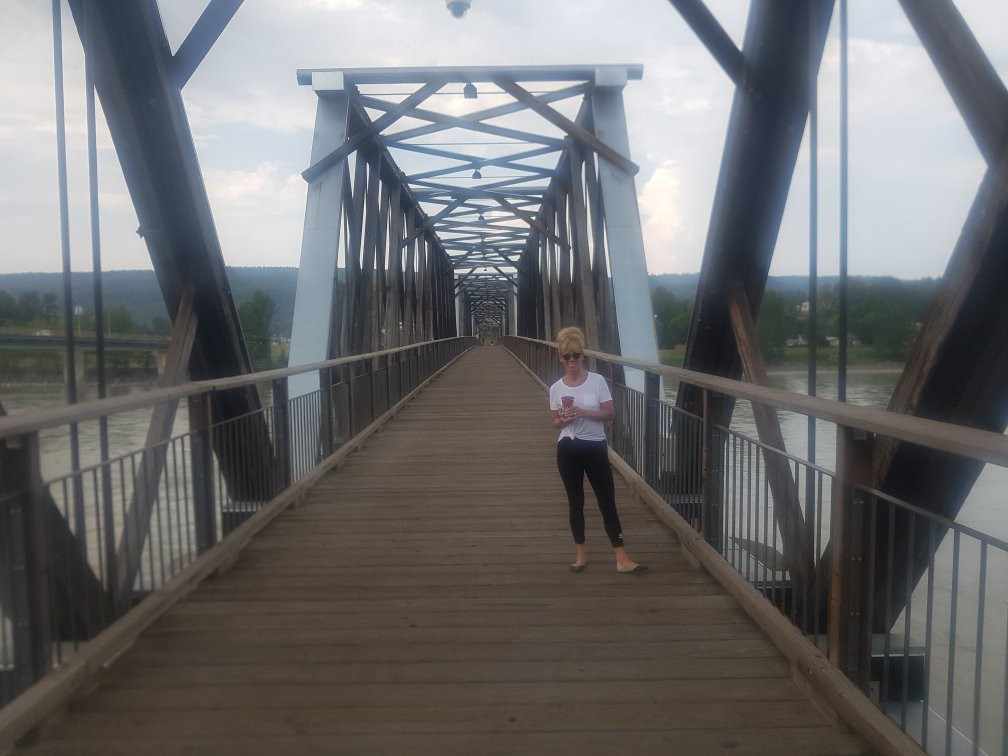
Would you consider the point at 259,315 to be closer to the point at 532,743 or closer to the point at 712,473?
the point at 712,473

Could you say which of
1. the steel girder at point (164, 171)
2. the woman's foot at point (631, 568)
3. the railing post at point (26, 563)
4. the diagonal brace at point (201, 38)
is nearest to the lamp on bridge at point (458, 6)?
the diagonal brace at point (201, 38)

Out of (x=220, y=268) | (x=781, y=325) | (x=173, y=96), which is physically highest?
(x=173, y=96)

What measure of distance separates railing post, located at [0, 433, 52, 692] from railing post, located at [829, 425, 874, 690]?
223 centimetres

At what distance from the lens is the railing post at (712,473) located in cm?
415

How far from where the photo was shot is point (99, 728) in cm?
250

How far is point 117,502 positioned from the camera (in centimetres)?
329

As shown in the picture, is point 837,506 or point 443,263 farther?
point 443,263

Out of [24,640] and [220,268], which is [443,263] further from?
[24,640]

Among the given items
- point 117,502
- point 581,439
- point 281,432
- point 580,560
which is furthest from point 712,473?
point 281,432

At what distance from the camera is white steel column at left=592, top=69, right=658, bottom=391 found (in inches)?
351

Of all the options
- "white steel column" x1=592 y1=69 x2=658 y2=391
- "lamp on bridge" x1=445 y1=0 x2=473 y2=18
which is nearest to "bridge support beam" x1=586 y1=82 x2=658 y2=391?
"white steel column" x1=592 y1=69 x2=658 y2=391

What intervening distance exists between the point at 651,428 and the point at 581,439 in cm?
156

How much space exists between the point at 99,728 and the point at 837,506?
7.02 feet

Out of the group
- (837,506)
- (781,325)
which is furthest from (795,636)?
(781,325)
